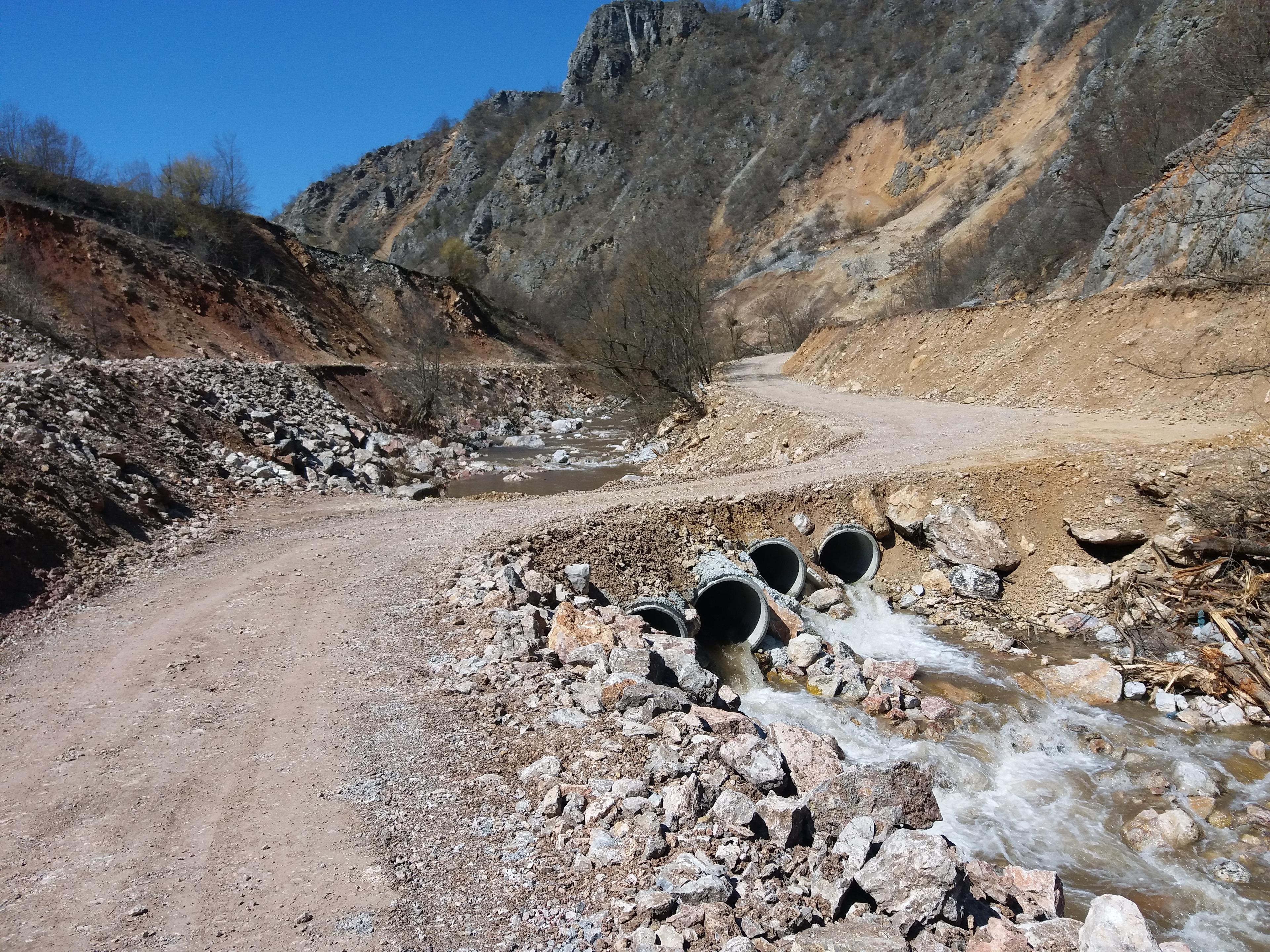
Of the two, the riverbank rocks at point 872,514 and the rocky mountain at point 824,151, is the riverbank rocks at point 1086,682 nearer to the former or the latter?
the riverbank rocks at point 872,514

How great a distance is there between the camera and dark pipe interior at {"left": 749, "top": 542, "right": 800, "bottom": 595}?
35.5ft

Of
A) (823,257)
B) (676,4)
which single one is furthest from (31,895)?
(676,4)

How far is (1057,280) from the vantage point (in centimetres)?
2184

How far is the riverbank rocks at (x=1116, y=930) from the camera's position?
3805 mm

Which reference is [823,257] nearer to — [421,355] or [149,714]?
[421,355]

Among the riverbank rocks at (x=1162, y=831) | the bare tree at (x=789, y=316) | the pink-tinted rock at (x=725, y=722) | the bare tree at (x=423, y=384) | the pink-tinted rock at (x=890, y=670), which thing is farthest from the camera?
the bare tree at (x=789, y=316)

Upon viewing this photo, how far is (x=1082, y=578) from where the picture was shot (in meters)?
10.3

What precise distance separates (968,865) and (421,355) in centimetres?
2712

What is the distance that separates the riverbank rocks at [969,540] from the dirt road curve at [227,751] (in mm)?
5986

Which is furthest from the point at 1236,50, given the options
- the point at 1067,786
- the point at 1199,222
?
the point at 1067,786

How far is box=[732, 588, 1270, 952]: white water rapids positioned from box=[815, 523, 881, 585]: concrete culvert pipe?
216 cm

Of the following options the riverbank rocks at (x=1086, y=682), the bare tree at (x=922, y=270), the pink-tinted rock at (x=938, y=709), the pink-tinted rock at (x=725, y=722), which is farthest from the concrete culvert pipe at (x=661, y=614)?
the bare tree at (x=922, y=270)

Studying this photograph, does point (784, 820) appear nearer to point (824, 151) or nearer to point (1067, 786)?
point (1067, 786)

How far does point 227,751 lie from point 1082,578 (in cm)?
1020
